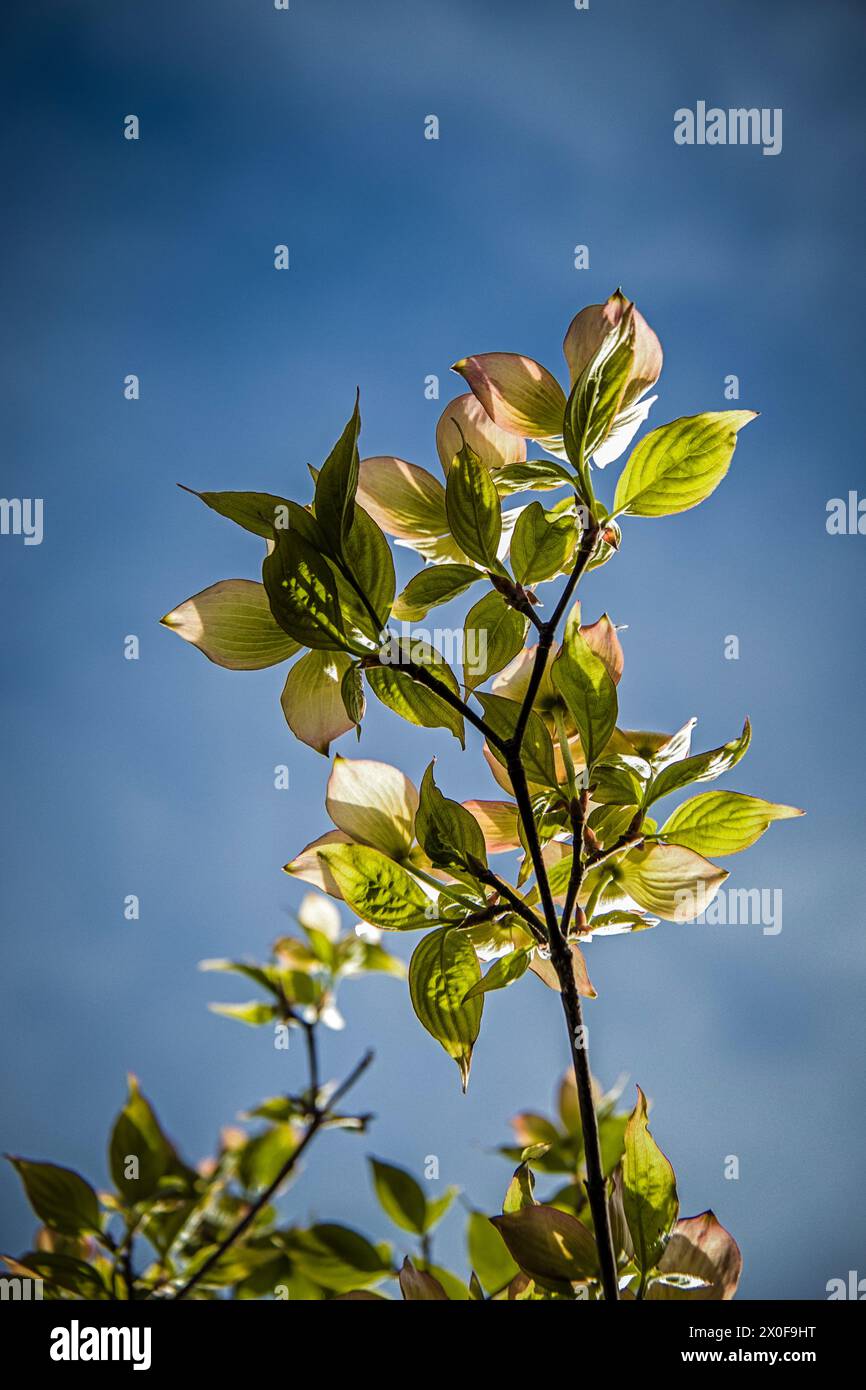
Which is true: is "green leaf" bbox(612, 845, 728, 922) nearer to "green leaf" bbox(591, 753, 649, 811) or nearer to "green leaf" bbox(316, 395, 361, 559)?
"green leaf" bbox(591, 753, 649, 811)

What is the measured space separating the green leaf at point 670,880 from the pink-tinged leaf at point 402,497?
0.13 m

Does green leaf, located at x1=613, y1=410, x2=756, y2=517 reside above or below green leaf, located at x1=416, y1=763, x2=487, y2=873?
above

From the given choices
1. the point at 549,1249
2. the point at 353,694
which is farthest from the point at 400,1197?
the point at 353,694

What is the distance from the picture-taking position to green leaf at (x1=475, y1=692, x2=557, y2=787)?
0.27 m

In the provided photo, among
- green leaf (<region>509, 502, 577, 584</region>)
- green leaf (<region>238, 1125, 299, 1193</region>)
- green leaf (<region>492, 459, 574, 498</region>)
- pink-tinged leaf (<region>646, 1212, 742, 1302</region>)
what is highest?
green leaf (<region>492, 459, 574, 498</region>)

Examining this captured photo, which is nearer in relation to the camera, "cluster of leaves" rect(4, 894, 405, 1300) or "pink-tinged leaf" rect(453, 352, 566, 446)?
"pink-tinged leaf" rect(453, 352, 566, 446)

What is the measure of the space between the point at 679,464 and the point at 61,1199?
1.60 feet

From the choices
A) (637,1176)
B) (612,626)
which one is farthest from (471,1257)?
(612,626)

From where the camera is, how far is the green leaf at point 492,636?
0.92 ft

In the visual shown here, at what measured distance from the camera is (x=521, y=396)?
0.29 meters

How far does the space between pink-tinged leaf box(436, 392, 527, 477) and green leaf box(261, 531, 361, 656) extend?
91 mm

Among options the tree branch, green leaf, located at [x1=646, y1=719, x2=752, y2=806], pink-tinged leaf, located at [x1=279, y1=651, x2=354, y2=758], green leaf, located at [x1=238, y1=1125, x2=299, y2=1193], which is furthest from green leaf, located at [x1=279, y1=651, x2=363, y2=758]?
green leaf, located at [x1=238, y1=1125, x2=299, y2=1193]

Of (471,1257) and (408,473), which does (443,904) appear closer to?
(408,473)
